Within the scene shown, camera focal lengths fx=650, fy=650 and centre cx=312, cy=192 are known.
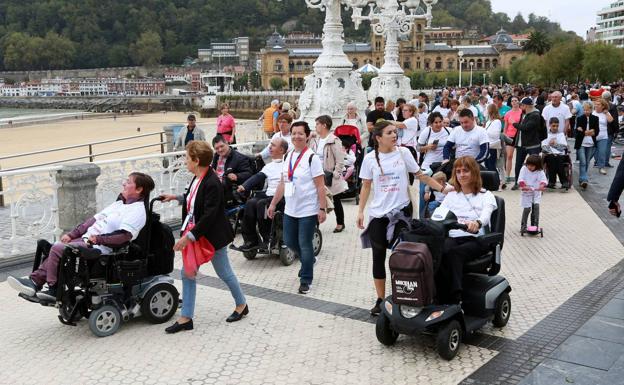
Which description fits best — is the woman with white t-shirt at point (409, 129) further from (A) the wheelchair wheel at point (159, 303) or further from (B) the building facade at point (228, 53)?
(B) the building facade at point (228, 53)

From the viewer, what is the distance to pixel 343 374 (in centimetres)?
480

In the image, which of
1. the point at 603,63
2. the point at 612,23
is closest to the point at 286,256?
the point at 603,63

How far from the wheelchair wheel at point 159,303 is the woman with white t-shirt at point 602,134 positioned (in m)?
10.5

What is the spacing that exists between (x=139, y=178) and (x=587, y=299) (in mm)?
4379

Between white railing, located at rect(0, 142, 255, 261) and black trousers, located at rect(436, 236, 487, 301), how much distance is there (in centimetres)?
513

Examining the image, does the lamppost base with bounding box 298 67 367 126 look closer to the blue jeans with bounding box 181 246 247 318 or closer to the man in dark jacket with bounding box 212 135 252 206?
the man in dark jacket with bounding box 212 135 252 206

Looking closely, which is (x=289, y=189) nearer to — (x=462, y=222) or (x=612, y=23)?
(x=462, y=222)

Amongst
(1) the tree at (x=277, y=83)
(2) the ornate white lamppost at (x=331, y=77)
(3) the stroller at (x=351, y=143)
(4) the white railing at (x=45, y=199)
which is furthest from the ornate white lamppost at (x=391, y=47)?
(1) the tree at (x=277, y=83)

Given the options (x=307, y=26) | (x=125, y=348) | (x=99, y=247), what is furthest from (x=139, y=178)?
(x=307, y=26)

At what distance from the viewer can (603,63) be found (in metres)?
46.0

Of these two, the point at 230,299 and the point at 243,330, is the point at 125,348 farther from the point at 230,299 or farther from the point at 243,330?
the point at 230,299

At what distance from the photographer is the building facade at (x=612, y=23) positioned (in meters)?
117

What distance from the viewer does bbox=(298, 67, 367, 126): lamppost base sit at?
15.0m

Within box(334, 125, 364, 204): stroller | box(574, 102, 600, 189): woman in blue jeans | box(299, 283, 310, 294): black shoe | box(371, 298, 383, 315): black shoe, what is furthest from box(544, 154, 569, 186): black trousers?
box(371, 298, 383, 315): black shoe
